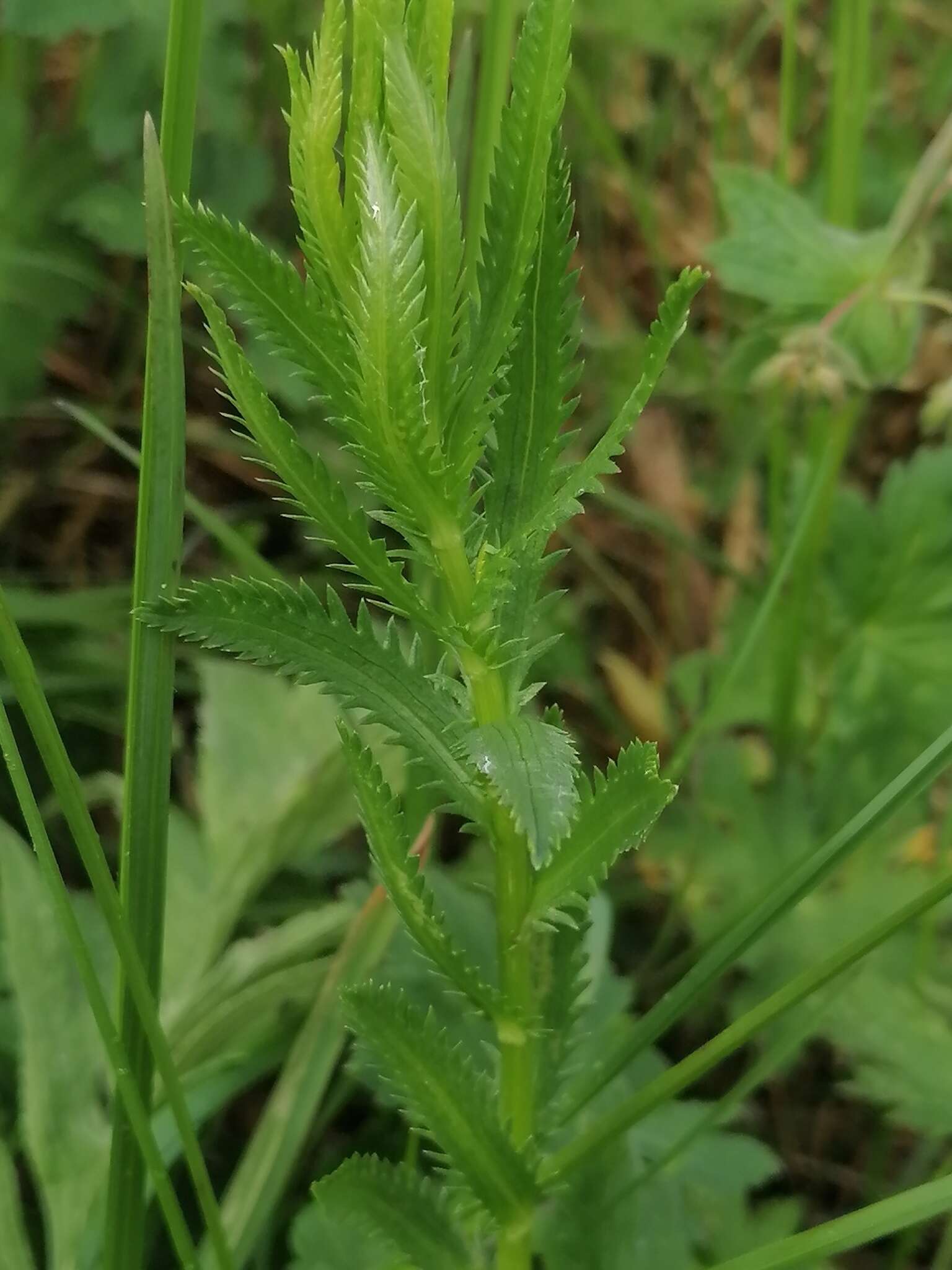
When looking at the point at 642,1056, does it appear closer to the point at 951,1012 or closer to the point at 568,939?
the point at 951,1012

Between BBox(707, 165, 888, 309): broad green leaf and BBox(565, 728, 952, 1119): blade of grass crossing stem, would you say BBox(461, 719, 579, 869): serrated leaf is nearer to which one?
BBox(565, 728, 952, 1119): blade of grass crossing stem

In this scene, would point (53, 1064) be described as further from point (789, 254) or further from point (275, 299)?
point (789, 254)

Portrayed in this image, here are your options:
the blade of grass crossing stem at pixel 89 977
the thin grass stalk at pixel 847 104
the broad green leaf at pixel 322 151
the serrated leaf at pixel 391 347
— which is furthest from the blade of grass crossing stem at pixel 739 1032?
the thin grass stalk at pixel 847 104

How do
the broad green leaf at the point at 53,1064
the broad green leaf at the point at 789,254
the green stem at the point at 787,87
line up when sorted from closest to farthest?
the broad green leaf at the point at 53,1064 < the broad green leaf at the point at 789,254 < the green stem at the point at 787,87

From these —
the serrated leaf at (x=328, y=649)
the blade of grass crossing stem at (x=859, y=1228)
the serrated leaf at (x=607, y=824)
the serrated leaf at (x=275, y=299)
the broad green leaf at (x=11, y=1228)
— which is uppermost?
the serrated leaf at (x=275, y=299)

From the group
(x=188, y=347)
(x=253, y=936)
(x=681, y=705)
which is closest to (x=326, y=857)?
(x=253, y=936)

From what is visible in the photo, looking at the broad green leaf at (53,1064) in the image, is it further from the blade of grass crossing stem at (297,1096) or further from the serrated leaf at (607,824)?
the serrated leaf at (607,824)

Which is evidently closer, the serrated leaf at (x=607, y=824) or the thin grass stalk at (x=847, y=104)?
the serrated leaf at (x=607, y=824)
